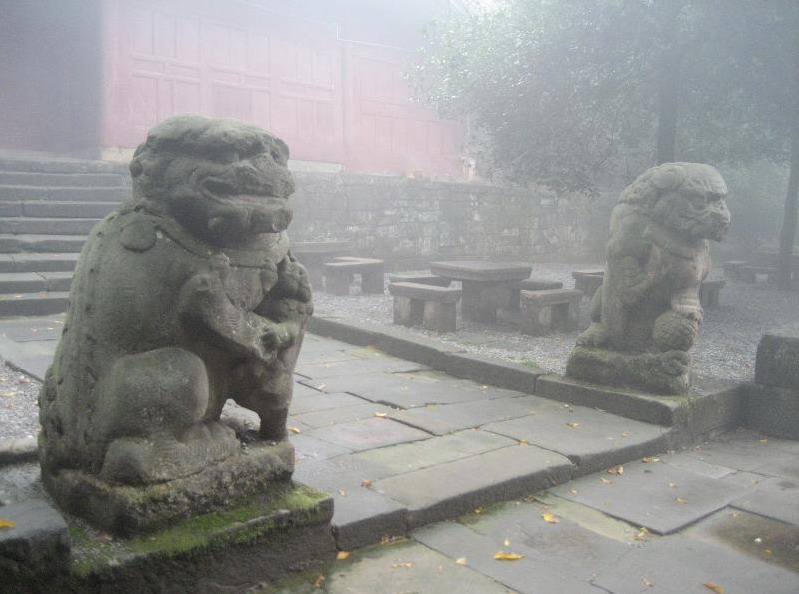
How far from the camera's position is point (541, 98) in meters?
9.33

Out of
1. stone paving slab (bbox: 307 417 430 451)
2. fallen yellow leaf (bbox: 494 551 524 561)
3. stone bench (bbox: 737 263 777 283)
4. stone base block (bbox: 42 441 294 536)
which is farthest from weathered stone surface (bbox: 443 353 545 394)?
stone bench (bbox: 737 263 777 283)

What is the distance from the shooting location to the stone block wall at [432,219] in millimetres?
13156

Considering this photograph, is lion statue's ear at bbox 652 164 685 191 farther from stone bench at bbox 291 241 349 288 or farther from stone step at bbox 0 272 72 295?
stone bench at bbox 291 241 349 288

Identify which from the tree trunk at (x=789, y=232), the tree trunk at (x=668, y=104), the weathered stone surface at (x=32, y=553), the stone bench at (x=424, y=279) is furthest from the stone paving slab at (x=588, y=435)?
the tree trunk at (x=789, y=232)

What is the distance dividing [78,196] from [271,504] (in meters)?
8.40

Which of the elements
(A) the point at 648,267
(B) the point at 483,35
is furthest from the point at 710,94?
(A) the point at 648,267

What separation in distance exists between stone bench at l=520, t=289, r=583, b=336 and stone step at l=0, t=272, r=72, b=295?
460 cm

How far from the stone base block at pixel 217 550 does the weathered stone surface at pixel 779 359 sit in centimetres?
360

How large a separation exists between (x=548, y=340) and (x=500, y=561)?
4.78 meters

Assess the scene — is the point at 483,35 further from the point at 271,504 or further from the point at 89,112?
the point at 271,504

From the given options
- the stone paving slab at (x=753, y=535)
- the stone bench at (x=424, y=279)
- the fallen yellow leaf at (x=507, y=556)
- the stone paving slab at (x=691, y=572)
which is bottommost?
the stone paving slab at (x=753, y=535)

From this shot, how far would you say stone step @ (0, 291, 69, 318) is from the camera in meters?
7.48

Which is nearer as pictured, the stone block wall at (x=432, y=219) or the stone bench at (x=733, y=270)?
the stone block wall at (x=432, y=219)

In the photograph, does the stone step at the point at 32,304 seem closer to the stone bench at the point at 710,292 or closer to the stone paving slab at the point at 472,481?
the stone paving slab at the point at 472,481
